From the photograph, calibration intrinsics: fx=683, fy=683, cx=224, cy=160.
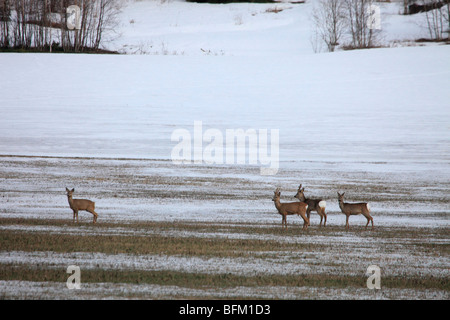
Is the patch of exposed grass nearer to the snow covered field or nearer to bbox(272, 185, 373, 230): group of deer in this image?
the snow covered field

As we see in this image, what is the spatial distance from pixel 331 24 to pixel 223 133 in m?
36.4

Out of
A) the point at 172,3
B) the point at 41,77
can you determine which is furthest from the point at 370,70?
the point at 172,3

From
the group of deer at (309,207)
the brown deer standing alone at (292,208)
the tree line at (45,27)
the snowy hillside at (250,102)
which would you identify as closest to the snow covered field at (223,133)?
the snowy hillside at (250,102)

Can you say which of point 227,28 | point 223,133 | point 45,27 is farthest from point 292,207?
point 227,28

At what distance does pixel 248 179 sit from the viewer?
26031mm

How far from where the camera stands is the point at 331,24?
7044cm

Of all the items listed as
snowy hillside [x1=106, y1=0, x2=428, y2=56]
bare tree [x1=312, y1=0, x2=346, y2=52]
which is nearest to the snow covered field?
snowy hillside [x1=106, y1=0, x2=428, y2=56]

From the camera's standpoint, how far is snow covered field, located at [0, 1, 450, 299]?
39.0 feet

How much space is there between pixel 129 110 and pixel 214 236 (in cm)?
3063

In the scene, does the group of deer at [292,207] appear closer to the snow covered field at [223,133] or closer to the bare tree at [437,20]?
the snow covered field at [223,133]

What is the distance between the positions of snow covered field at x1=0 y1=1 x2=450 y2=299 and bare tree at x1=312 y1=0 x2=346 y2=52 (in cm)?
186

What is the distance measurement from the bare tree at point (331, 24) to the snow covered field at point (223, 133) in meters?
1.86

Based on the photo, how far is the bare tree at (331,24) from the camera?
6838 cm

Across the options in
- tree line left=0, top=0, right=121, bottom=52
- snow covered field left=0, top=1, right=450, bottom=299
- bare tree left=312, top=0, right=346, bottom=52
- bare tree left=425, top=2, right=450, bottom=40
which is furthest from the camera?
bare tree left=425, top=2, right=450, bottom=40
